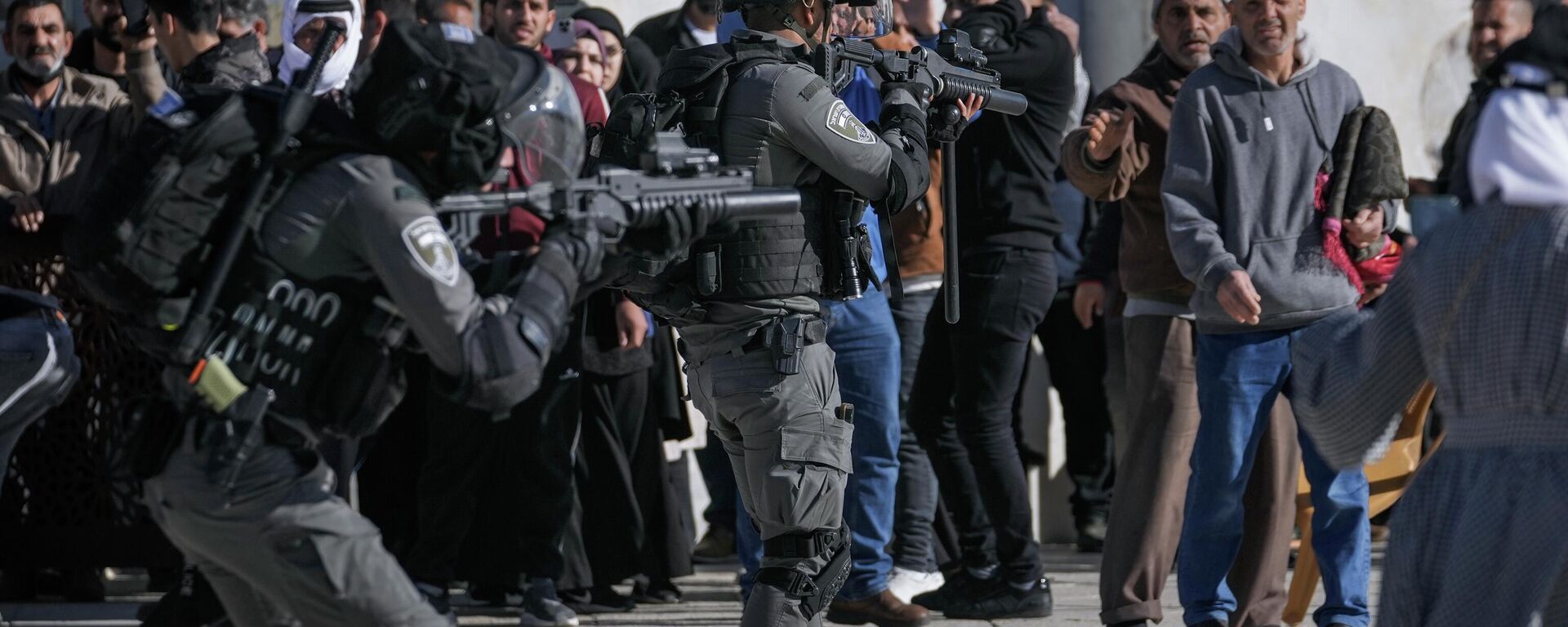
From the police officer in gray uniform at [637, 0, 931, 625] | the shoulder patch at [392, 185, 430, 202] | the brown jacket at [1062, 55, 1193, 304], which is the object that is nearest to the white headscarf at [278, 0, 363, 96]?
the police officer in gray uniform at [637, 0, 931, 625]

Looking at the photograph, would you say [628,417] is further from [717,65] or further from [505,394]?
[505,394]

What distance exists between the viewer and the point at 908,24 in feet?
23.9

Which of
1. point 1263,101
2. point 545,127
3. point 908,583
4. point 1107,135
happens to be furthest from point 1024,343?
point 545,127

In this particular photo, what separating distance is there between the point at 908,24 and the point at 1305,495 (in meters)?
2.41

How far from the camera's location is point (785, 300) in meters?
4.69

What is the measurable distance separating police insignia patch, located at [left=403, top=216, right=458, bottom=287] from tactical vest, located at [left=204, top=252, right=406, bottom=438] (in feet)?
0.59

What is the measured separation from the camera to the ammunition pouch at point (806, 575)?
15.1 feet

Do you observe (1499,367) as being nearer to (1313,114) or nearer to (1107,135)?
(1313,114)

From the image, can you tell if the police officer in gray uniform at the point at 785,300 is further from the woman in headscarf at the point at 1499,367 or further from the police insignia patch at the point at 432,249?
the woman in headscarf at the point at 1499,367

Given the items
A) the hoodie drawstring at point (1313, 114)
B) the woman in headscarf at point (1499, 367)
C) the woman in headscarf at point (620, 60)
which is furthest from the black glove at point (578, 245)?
the woman in headscarf at point (620, 60)

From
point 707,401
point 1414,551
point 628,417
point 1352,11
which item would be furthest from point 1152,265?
point 1352,11

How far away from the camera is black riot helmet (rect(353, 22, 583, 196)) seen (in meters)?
3.53

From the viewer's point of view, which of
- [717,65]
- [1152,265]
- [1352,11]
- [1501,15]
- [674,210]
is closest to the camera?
[674,210]

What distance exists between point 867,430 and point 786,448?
149 cm
